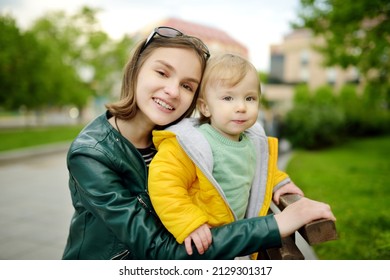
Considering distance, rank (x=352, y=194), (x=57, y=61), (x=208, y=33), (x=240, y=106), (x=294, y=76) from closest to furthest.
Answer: (x=240, y=106), (x=208, y=33), (x=352, y=194), (x=57, y=61), (x=294, y=76)

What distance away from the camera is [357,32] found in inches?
246

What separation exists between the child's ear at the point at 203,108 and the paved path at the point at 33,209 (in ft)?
6.32

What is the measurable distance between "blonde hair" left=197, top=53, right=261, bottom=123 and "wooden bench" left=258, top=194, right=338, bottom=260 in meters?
0.49

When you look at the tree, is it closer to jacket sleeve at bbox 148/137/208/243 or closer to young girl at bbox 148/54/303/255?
young girl at bbox 148/54/303/255

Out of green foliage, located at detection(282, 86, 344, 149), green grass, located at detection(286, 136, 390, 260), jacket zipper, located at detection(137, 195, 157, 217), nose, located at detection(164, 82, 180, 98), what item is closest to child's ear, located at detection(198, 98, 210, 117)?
nose, located at detection(164, 82, 180, 98)

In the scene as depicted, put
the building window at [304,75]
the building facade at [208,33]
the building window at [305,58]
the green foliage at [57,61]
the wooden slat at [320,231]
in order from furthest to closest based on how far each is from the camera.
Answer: the building window at [304,75] < the building window at [305,58] < the green foliage at [57,61] < the building facade at [208,33] < the wooden slat at [320,231]

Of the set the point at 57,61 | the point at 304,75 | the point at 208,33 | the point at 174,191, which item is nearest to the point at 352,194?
the point at 208,33

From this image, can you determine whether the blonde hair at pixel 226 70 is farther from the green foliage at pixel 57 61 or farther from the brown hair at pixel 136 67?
the green foliage at pixel 57 61

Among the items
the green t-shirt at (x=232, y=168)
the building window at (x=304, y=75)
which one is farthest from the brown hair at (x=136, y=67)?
the building window at (x=304, y=75)

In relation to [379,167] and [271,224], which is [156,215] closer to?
[271,224]

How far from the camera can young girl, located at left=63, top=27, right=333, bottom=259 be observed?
1133 mm

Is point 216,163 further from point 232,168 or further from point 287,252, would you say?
point 287,252

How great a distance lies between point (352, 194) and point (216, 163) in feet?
14.7

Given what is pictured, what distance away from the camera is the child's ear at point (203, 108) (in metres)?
Answer: 1.40
